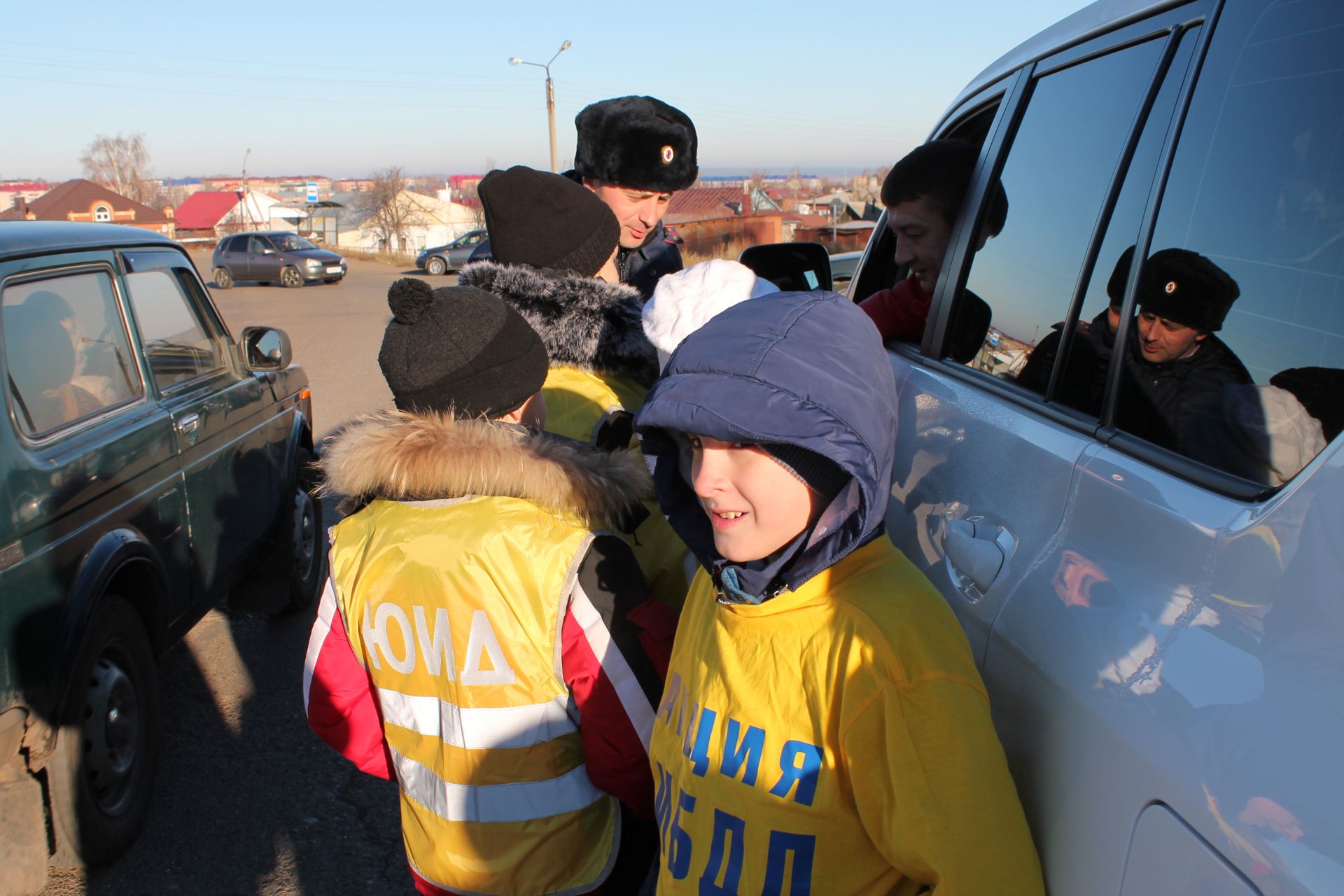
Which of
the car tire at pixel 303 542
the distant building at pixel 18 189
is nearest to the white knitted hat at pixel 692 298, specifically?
the car tire at pixel 303 542

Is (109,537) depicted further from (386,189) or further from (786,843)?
(386,189)

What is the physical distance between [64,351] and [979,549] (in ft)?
10.9

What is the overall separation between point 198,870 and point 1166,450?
11.1ft

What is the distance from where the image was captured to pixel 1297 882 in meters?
0.76

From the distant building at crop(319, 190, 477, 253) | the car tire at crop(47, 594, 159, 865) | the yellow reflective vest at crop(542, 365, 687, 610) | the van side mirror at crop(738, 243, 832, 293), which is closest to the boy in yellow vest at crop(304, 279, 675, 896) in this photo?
the yellow reflective vest at crop(542, 365, 687, 610)

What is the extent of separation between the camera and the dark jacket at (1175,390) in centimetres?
117

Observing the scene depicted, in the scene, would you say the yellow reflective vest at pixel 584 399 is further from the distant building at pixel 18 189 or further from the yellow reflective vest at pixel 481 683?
the distant building at pixel 18 189

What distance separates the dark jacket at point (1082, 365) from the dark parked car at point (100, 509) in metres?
2.82

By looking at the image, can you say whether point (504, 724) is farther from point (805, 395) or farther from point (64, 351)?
point (64, 351)

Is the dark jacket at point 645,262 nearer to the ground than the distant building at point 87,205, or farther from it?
farther from it

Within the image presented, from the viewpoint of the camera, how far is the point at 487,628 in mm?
1734

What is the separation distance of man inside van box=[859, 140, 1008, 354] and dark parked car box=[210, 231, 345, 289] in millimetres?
30064

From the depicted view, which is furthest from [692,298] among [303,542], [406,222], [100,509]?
[406,222]

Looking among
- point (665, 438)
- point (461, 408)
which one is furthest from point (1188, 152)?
point (461, 408)
